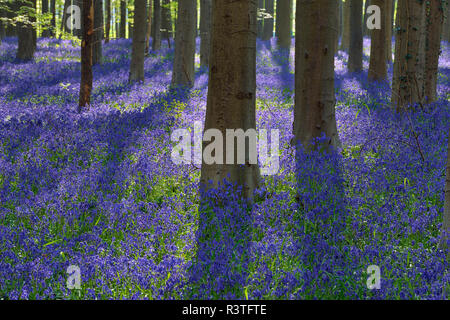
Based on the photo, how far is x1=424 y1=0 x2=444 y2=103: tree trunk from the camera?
33.1 ft

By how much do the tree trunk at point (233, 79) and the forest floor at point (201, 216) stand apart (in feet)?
1.25

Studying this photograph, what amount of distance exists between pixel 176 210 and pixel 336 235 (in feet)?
6.00

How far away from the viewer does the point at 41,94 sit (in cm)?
1218

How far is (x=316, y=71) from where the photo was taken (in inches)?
270

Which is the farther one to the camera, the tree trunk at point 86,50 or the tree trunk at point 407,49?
the tree trunk at point 86,50

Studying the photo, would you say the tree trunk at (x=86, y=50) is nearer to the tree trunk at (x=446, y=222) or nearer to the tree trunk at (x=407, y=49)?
the tree trunk at (x=407, y=49)

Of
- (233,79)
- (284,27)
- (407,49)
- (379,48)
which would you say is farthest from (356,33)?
(233,79)

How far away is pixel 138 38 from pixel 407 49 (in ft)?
25.8

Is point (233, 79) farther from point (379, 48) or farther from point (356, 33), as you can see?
point (356, 33)

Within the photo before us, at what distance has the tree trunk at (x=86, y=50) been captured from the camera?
966cm

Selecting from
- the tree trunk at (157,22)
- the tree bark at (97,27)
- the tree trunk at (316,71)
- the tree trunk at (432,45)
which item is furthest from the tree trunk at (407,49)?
the tree trunk at (157,22)

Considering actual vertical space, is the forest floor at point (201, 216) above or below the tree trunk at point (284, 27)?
below

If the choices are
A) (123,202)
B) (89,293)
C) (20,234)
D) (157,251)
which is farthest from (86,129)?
(89,293)

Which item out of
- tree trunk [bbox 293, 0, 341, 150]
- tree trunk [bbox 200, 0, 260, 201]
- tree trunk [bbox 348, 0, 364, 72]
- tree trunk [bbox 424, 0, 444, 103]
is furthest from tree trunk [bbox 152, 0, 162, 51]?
tree trunk [bbox 200, 0, 260, 201]
